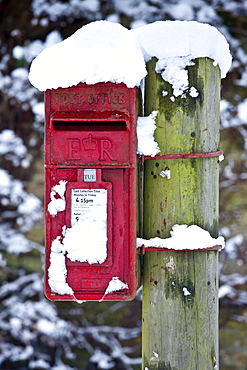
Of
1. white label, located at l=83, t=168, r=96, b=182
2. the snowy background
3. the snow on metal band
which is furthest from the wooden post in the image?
the snowy background

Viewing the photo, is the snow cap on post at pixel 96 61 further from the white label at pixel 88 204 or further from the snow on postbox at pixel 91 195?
the white label at pixel 88 204

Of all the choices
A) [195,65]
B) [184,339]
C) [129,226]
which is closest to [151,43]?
[195,65]

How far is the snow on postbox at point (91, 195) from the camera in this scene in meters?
1.45

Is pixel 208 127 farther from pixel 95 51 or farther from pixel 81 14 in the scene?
pixel 81 14

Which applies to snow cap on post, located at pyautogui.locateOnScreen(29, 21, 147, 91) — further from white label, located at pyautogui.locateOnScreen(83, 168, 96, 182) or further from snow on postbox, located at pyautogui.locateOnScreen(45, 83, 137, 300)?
white label, located at pyautogui.locateOnScreen(83, 168, 96, 182)

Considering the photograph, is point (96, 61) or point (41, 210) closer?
point (96, 61)

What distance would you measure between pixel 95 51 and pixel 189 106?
43 centimetres

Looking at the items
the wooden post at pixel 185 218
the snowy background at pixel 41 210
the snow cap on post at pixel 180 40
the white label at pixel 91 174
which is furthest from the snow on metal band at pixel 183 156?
the snowy background at pixel 41 210

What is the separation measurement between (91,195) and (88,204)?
1.5 inches

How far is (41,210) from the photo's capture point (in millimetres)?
3596

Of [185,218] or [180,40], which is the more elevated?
[180,40]

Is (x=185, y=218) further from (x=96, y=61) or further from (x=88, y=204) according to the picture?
(x=96, y=61)

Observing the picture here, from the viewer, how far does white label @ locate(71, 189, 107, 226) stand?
4.82 ft

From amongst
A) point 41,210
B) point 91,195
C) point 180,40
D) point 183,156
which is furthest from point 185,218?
point 41,210
